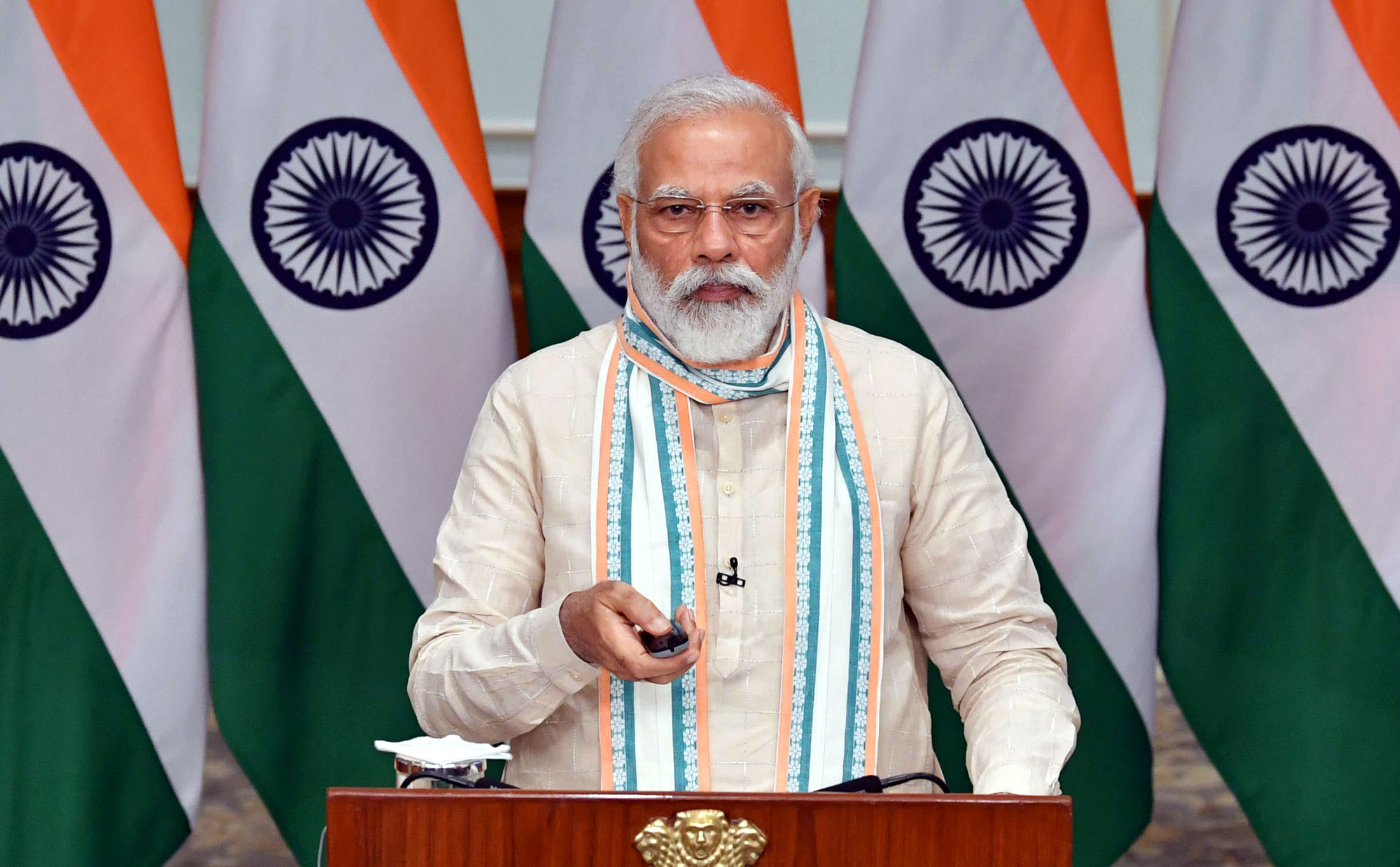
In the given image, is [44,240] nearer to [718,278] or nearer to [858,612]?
[718,278]

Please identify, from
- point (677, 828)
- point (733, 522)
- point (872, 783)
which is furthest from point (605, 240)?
point (677, 828)

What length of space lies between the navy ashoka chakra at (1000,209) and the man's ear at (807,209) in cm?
55

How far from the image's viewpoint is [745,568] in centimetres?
208

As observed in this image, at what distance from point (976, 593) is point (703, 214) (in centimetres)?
61

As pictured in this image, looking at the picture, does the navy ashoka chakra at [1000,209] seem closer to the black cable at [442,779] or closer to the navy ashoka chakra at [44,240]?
the navy ashoka chakra at [44,240]

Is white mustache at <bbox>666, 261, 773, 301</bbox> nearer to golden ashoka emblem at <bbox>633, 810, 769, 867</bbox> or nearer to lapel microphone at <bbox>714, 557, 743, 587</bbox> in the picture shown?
lapel microphone at <bbox>714, 557, 743, 587</bbox>

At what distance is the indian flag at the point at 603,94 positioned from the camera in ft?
8.92

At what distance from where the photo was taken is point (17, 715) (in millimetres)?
2676

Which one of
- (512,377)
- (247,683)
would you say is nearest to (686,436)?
(512,377)

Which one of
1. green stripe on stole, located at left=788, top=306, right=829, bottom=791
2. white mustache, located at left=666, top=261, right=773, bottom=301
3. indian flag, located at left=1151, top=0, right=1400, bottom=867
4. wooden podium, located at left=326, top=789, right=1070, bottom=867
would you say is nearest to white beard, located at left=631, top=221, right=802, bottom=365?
white mustache, located at left=666, top=261, right=773, bottom=301

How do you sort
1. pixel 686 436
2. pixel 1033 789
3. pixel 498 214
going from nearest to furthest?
pixel 1033 789 < pixel 686 436 < pixel 498 214

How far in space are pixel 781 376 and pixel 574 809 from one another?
907 millimetres

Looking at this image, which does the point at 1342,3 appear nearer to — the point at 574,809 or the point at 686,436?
the point at 686,436

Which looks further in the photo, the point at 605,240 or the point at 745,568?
the point at 605,240
